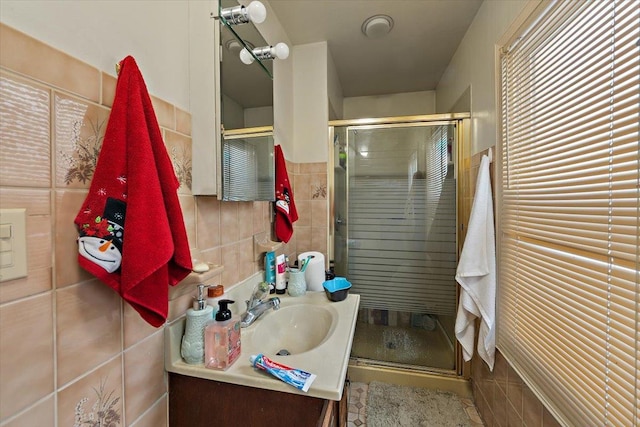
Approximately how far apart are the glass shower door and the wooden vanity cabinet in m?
1.29

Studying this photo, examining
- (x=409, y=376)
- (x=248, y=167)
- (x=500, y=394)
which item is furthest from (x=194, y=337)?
(x=409, y=376)

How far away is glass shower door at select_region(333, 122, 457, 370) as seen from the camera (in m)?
1.80

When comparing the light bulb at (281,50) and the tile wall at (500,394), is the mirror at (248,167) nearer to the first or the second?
the light bulb at (281,50)

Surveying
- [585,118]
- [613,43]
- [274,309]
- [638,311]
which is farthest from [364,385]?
[613,43]

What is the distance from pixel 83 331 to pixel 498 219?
157cm

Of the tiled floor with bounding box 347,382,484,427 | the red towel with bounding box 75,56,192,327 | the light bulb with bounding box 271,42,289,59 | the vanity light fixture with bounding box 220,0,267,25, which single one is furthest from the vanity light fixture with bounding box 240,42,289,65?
the tiled floor with bounding box 347,382,484,427

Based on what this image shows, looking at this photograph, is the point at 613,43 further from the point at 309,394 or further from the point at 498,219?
the point at 309,394

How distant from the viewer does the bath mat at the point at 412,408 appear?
4.70ft

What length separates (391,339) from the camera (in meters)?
1.94

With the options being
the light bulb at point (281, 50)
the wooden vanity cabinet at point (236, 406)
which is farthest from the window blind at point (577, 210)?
the light bulb at point (281, 50)

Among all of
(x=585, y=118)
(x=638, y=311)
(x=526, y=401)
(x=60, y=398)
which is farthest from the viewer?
(x=526, y=401)

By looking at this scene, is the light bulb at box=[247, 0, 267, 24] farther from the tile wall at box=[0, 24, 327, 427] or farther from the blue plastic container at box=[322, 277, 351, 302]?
the blue plastic container at box=[322, 277, 351, 302]

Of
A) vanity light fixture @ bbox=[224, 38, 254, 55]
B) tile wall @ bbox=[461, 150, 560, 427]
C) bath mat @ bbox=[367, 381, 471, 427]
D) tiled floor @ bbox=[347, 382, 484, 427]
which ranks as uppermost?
vanity light fixture @ bbox=[224, 38, 254, 55]

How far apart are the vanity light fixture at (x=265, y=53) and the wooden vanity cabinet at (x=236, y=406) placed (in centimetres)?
111
